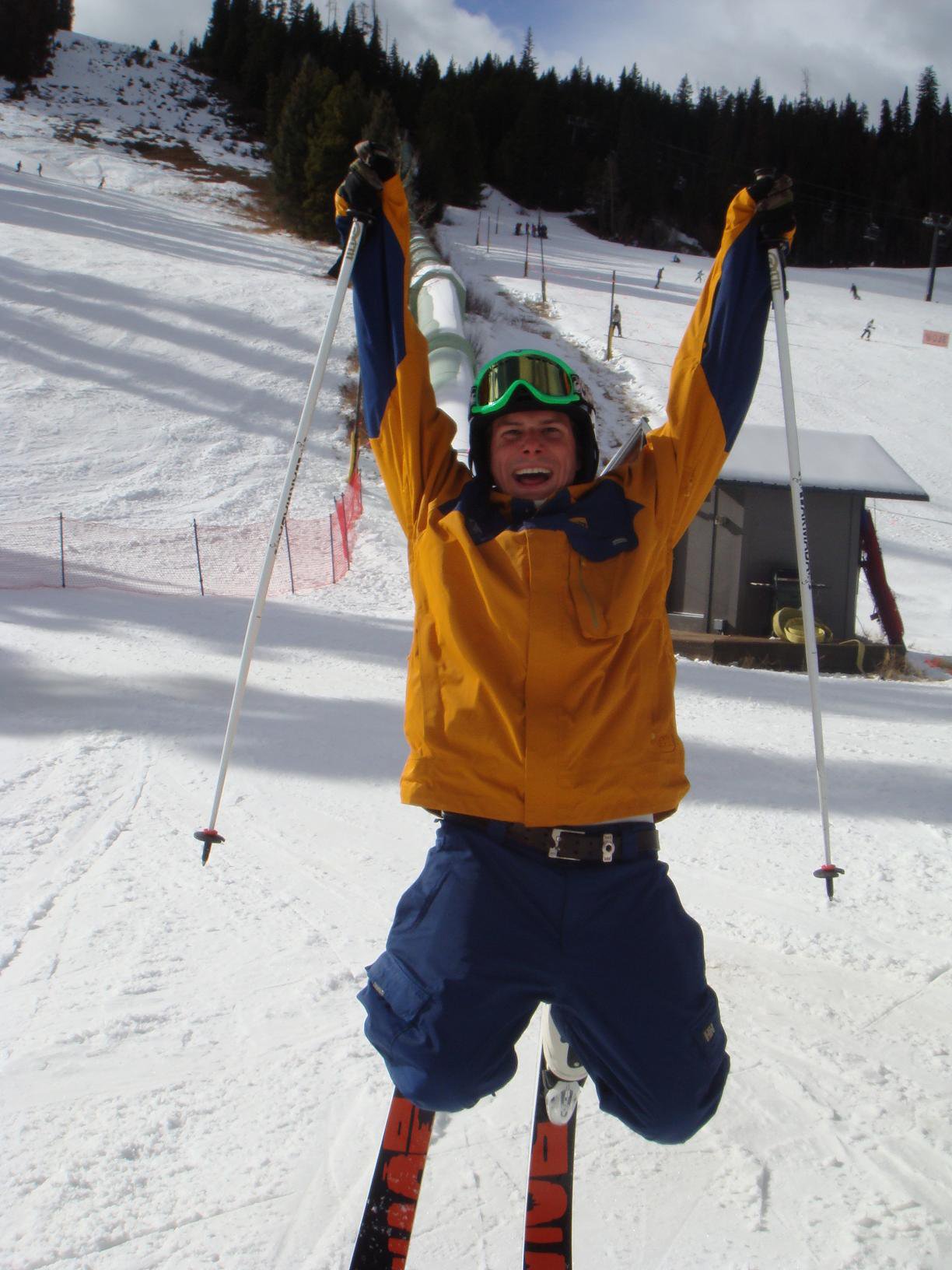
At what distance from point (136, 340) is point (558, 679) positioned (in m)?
23.4

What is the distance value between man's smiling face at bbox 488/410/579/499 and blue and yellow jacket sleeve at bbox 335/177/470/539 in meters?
0.12

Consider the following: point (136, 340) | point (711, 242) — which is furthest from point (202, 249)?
point (711, 242)

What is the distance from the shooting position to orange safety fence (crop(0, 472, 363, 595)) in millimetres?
11672

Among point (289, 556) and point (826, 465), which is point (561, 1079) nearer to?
point (826, 465)

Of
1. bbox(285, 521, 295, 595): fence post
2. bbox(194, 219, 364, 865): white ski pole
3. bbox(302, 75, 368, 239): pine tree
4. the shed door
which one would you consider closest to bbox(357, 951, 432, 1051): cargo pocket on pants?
bbox(194, 219, 364, 865): white ski pole

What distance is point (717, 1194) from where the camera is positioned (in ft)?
7.11

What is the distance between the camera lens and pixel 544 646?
1.95 meters

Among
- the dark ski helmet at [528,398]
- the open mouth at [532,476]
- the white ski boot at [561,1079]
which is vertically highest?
the dark ski helmet at [528,398]

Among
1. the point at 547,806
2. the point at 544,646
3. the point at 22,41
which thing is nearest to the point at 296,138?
the point at 22,41

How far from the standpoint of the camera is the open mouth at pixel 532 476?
7.14 feet

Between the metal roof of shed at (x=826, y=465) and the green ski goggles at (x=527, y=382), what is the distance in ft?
28.3

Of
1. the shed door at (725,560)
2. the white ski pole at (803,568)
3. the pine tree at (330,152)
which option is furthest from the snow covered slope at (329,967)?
the pine tree at (330,152)

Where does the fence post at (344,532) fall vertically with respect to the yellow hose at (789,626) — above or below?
below

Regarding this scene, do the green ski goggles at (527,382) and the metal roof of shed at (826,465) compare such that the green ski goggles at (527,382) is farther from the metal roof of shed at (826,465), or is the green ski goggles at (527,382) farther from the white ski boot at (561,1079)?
the metal roof of shed at (826,465)
